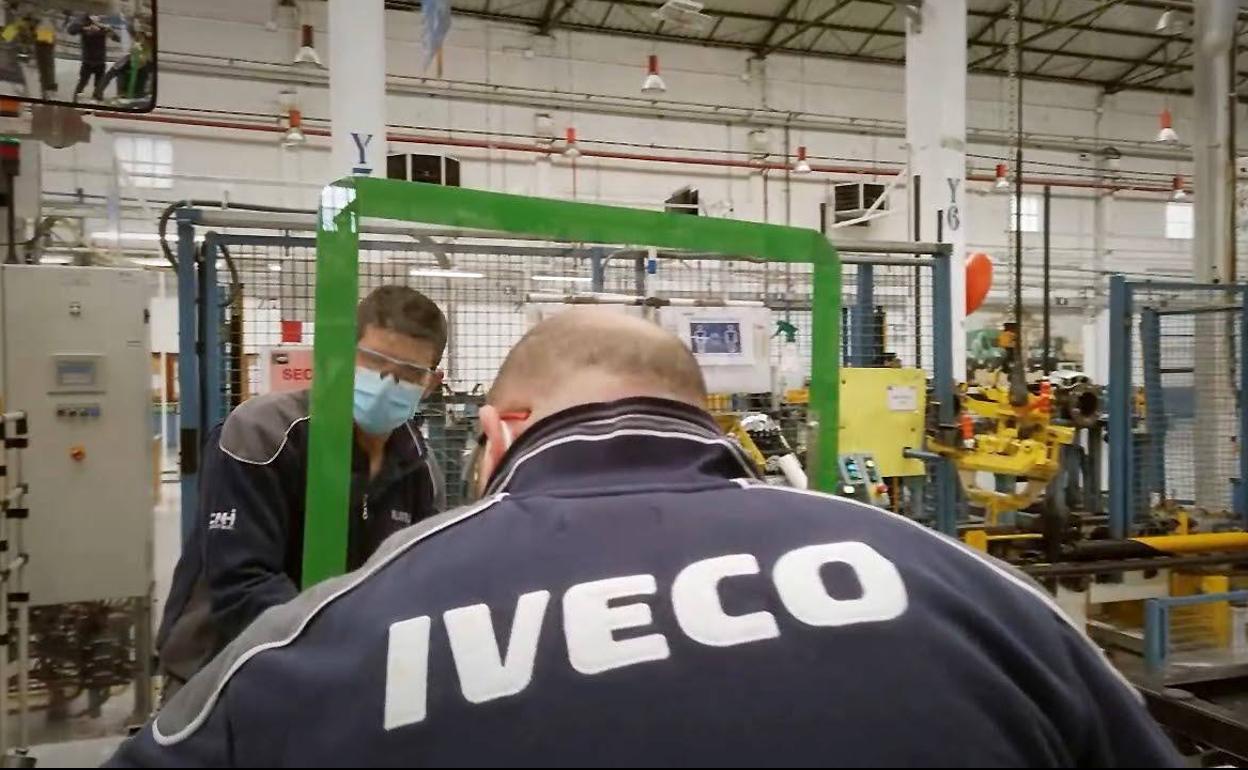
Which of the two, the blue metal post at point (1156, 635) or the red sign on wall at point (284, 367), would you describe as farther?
the blue metal post at point (1156, 635)

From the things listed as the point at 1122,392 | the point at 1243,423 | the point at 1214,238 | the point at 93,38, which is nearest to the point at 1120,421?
the point at 1122,392

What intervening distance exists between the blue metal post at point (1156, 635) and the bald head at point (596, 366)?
3.83m

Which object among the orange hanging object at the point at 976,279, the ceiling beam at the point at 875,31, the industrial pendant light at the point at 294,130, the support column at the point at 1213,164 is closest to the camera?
the support column at the point at 1213,164

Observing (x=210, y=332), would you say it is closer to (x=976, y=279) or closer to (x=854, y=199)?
(x=976, y=279)

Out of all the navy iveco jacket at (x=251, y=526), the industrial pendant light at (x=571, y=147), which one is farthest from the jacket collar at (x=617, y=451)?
the industrial pendant light at (x=571, y=147)

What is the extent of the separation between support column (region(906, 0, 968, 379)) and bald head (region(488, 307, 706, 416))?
5799mm

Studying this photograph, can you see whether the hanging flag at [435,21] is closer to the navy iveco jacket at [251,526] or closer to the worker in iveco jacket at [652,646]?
the navy iveco jacket at [251,526]

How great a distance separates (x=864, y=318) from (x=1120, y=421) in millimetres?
1774

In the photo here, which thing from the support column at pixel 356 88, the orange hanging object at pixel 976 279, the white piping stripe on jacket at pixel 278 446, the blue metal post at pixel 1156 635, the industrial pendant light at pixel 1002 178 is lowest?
the blue metal post at pixel 1156 635

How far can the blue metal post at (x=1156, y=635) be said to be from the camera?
3916 millimetres

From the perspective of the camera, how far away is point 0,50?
11.0 ft

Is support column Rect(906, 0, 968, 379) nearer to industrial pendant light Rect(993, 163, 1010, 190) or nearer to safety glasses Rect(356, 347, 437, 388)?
→ industrial pendant light Rect(993, 163, 1010, 190)

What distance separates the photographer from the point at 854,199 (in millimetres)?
10109

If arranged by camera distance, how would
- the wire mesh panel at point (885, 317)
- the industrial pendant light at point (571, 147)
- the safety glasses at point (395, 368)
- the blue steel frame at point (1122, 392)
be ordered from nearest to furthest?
1. the safety glasses at point (395, 368)
2. the wire mesh panel at point (885, 317)
3. the blue steel frame at point (1122, 392)
4. the industrial pendant light at point (571, 147)
